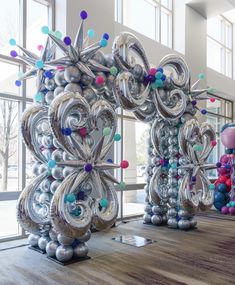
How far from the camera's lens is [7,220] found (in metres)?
4.68

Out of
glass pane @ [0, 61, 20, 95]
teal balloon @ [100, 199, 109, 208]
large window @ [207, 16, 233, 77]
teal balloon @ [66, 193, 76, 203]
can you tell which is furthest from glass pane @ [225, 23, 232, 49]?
teal balloon @ [66, 193, 76, 203]

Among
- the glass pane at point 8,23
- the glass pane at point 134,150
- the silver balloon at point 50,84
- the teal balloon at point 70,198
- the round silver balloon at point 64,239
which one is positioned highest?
the glass pane at point 8,23

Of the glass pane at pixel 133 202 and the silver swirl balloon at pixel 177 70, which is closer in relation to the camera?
the silver swirl balloon at pixel 177 70

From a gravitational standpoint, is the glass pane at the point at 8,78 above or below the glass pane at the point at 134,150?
above

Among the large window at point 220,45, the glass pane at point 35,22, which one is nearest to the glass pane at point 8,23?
the glass pane at point 35,22

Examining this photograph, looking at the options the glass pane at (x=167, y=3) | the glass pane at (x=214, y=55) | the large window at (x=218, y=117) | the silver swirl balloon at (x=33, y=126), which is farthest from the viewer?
the large window at (x=218, y=117)

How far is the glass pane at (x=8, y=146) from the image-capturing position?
4582mm

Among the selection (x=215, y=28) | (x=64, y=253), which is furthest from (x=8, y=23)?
(x=215, y=28)

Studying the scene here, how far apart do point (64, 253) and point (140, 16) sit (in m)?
5.76

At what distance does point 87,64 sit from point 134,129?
3.30 metres

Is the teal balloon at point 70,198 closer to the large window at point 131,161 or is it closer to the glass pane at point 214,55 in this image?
the large window at point 131,161

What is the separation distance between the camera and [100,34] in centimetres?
551

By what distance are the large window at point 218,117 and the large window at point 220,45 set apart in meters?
1.00

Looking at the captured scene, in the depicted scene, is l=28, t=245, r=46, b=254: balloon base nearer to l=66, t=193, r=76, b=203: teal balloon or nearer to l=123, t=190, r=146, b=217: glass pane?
l=66, t=193, r=76, b=203: teal balloon
